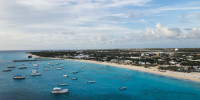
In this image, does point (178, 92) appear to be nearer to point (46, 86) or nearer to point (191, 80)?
point (191, 80)

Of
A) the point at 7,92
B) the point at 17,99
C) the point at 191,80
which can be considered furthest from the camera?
the point at 191,80

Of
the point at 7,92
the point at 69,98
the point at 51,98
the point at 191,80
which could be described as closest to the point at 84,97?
the point at 69,98

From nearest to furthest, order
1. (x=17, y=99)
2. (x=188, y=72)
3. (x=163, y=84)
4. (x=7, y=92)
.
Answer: (x=17, y=99)
(x=7, y=92)
(x=163, y=84)
(x=188, y=72)

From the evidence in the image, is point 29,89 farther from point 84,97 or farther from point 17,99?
point 84,97

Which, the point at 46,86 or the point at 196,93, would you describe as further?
the point at 46,86

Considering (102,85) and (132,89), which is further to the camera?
(102,85)

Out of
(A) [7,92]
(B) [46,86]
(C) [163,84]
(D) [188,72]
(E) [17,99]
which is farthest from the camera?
(D) [188,72]

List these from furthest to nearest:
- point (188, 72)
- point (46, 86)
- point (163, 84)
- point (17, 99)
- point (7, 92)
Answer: point (188, 72)
point (163, 84)
point (46, 86)
point (7, 92)
point (17, 99)

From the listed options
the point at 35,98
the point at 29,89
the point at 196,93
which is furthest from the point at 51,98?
the point at 196,93

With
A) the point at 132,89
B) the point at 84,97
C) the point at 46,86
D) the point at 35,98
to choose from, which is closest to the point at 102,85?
the point at 132,89
